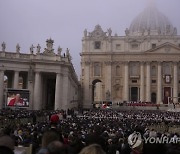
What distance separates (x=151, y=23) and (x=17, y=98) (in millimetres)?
73607

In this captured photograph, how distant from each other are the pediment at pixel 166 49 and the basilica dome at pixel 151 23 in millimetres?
12875

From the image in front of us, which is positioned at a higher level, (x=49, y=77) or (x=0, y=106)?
(x=49, y=77)

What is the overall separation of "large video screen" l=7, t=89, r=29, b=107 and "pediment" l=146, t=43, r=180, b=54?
53.3m

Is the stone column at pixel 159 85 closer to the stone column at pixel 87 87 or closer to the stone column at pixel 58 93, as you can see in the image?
the stone column at pixel 87 87

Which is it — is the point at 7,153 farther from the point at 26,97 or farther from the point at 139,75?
the point at 139,75

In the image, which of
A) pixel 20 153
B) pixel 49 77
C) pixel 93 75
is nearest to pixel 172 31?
pixel 93 75

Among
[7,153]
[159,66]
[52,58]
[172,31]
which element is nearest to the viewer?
[7,153]

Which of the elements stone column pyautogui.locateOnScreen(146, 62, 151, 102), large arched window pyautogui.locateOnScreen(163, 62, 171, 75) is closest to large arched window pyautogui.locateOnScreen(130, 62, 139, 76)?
stone column pyautogui.locateOnScreen(146, 62, 151, 102)

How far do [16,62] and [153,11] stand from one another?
72.8m

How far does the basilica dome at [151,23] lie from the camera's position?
355 feet

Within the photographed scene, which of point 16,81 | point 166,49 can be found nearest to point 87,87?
point 166,49

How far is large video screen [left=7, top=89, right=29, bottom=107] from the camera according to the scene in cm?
4500

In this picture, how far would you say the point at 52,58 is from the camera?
57.2 metres

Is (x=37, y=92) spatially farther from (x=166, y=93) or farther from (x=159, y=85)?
(x=166, y=93)
